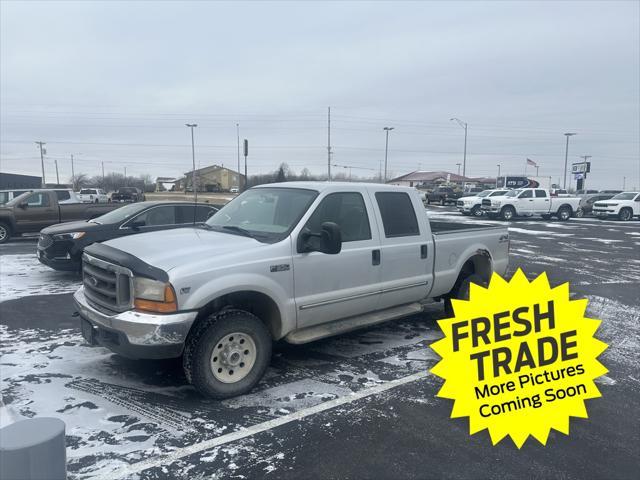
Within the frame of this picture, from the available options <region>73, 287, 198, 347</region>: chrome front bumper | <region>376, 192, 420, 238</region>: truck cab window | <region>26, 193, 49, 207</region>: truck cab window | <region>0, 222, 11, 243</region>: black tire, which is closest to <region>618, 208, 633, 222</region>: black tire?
<region>376, 192, 420, 238</region>: truck cab window

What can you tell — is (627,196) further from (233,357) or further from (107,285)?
(107,285)

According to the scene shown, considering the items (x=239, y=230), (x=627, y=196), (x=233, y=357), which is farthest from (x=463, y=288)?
(x=627, y=196)

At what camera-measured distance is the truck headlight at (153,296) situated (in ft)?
12.5

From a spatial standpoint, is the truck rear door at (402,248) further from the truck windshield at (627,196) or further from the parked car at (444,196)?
the parked car at (444,196)

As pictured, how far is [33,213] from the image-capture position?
1409 centimetres

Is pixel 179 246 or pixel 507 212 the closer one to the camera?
pixel 179 246

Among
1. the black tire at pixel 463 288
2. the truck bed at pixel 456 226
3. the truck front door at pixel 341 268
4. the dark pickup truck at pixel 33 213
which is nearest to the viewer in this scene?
the truck front door at pixel 341 268

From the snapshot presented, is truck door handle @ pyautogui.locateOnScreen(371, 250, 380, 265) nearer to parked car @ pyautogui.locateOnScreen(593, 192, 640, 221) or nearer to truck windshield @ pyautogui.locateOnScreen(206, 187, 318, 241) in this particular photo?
truck windshield @ pyautogui.locateOnScreen(206, 187, 318, 241)

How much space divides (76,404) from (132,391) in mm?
453

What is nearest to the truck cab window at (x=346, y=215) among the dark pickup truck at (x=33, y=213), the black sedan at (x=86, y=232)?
the black sedan at (x=86, y=232)

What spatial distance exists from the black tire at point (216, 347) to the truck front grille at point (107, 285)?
0.63 m

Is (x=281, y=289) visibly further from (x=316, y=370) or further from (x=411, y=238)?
(x=411, y=238)

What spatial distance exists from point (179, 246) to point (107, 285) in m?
0.71

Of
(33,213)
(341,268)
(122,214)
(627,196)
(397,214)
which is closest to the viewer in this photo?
(341,268)
